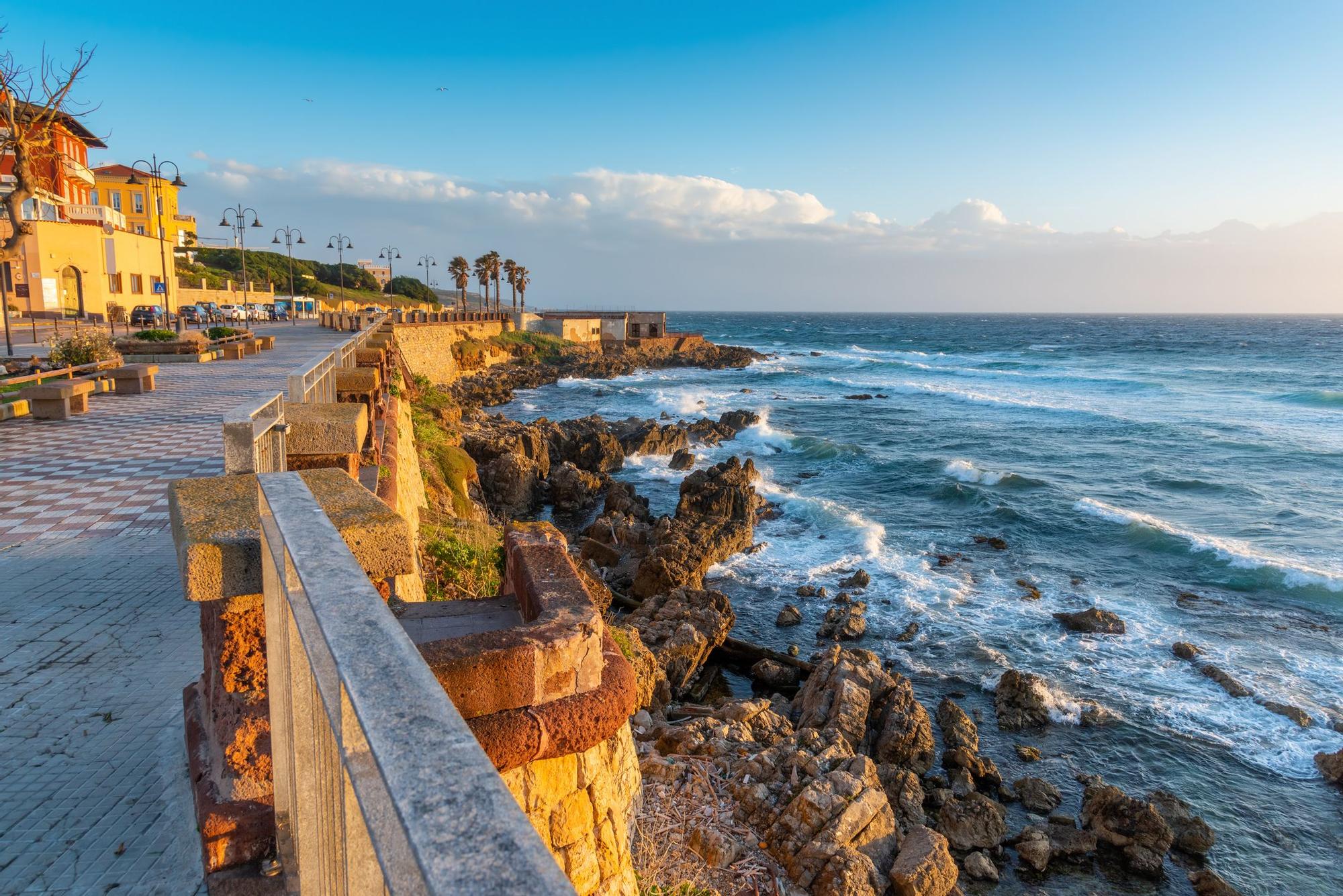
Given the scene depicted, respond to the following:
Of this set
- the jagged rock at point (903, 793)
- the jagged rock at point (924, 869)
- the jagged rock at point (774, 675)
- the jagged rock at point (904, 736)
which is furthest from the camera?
the jagged rock at point (774, 675)

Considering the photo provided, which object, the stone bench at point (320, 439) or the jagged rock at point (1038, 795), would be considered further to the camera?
the jagged rock at point (1038, 795)


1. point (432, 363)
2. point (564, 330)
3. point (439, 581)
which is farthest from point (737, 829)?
point (564, 330)

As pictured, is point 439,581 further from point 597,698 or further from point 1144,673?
point 1144,673

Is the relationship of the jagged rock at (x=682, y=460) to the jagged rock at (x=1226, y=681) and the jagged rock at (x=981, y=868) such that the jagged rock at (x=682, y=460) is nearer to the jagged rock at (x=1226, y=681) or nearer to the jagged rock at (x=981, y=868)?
the jagged rock at (x=1226, y=681)

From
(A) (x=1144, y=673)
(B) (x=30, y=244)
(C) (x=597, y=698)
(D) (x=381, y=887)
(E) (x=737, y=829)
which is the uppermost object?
(B) (x=30, y=244)

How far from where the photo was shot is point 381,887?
1205mm

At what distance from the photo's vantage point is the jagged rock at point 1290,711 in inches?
444

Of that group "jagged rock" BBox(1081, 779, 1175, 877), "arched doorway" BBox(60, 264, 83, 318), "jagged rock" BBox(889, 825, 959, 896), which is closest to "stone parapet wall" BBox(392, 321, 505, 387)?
"arched doorway" BBox(60, 264, 83, 318)

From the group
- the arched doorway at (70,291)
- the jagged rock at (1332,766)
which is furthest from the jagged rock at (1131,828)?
the arched doorway at (70,291)

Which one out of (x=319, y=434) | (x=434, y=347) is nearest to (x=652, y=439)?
(x=434, y=347)

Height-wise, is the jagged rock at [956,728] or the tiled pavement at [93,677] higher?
the tiled pavement at [93,677]

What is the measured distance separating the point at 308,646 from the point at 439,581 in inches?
301

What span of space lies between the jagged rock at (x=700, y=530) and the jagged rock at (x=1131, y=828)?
25.1 feet

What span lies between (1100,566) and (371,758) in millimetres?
19550
